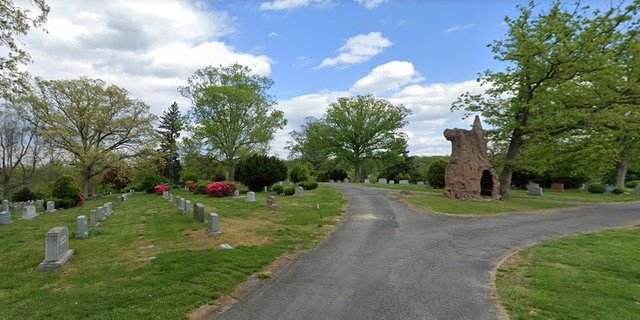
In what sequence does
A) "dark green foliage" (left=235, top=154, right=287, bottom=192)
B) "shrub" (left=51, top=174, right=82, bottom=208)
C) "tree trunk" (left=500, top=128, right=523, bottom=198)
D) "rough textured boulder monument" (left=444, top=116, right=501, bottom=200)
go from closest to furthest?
"rough textured boulder monument" (left=444, top=116, right=501, bottom=200) → "tree trunk" (left=500, top=128, right=523, bottom=198) → "shrub" (left=51, top=174, right=82, bottom=208) → "dark green foliage" (left=235, top=154, right=287, bottom=192)

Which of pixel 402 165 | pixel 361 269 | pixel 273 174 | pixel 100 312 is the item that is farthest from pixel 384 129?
pixel 100 312

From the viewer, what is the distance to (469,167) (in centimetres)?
1872

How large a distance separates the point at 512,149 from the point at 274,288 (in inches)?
855

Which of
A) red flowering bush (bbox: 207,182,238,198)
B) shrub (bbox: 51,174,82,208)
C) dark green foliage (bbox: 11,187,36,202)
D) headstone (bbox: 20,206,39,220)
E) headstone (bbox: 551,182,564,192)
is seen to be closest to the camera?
headstone (bbox: 20,206,39,220)

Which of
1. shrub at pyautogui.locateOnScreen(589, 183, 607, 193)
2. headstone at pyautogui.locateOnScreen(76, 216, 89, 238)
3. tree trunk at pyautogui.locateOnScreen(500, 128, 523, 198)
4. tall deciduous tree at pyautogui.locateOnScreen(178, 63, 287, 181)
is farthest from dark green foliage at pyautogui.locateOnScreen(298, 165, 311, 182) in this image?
shrub at pyautogui.locateOnScreen(589, 183, 607, 193)

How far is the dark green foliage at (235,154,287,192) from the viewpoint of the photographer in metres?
27.7

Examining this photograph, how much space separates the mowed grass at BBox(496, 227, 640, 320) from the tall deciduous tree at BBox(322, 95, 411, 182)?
3339cm

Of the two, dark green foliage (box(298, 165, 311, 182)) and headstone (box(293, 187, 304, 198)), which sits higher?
dark green foliage (box(298, 165, 311, 182))

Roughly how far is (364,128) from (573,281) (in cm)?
3696

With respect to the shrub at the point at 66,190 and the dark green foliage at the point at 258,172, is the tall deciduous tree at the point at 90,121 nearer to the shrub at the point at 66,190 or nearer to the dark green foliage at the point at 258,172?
the shrub at the point at 66,190

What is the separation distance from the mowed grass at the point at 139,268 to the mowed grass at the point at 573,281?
5.04 meters

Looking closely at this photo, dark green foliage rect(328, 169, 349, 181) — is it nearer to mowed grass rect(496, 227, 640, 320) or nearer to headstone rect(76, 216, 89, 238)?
mowed grass rect(496, 227, 640, 320)

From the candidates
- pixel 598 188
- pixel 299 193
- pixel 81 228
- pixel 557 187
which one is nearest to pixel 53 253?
pixel 81 228

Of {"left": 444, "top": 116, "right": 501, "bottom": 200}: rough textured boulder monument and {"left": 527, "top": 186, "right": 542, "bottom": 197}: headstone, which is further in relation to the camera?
{"left": 527, "top": 186, "right": 542, "bottom": 197}: headstone
